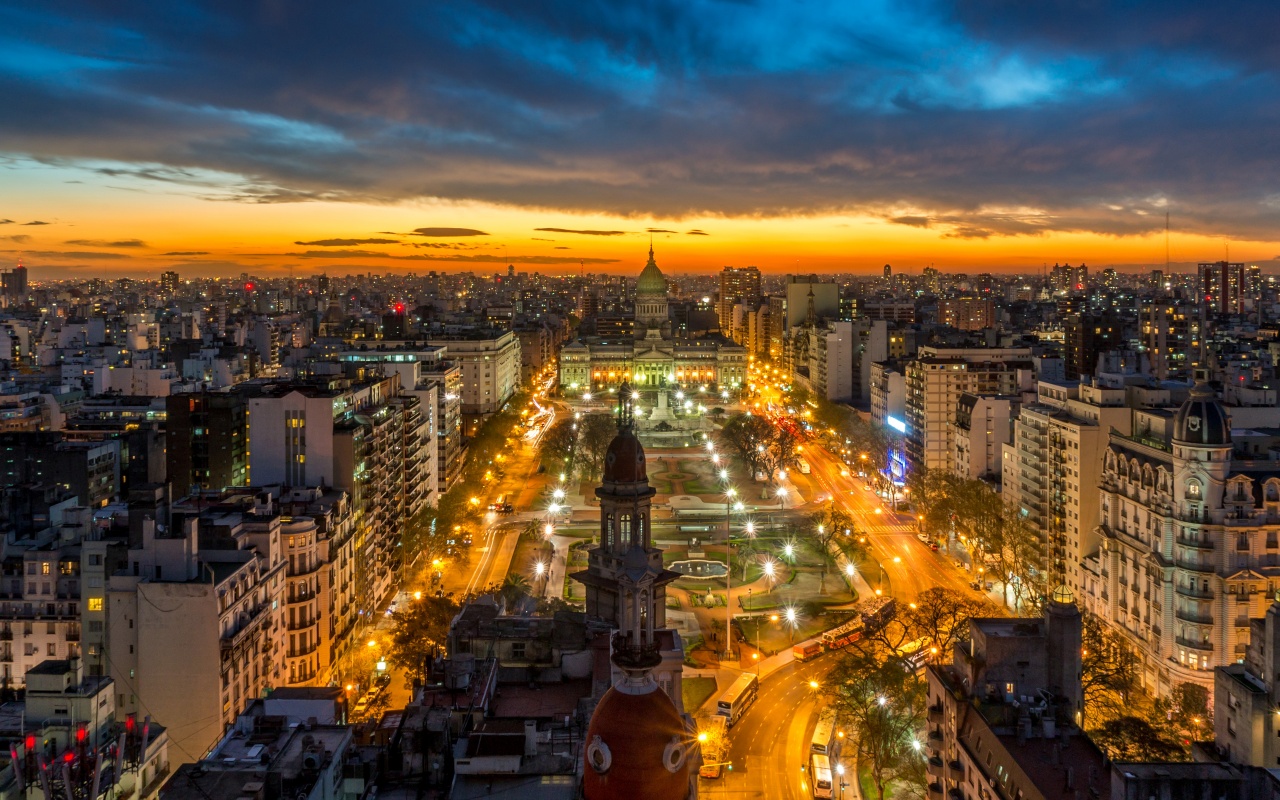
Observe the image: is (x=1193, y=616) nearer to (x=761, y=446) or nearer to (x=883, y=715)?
(x=883, y=715)

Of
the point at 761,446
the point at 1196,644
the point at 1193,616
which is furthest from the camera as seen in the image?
the point at 761,446

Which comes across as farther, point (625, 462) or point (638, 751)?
point (625, 462)

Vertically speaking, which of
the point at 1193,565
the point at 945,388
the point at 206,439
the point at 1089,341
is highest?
the point at 1089,341

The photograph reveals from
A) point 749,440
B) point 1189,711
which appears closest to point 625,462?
point 1189,711

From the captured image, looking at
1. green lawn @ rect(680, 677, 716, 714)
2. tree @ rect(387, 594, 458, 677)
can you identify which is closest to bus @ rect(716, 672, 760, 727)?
→ green lawn @ rect(680, 677, 716, 714)

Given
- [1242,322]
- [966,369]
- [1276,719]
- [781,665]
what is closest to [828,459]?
[966,369]

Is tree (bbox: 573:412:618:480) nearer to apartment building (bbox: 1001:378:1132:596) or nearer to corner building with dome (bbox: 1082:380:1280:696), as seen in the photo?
apartment building (bbox: 1001:378:1132:596)

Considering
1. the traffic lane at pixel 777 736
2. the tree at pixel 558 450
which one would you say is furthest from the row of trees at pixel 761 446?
the traffic lane at pixel 777 736

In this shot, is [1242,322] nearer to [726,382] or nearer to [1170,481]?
[726,382]
